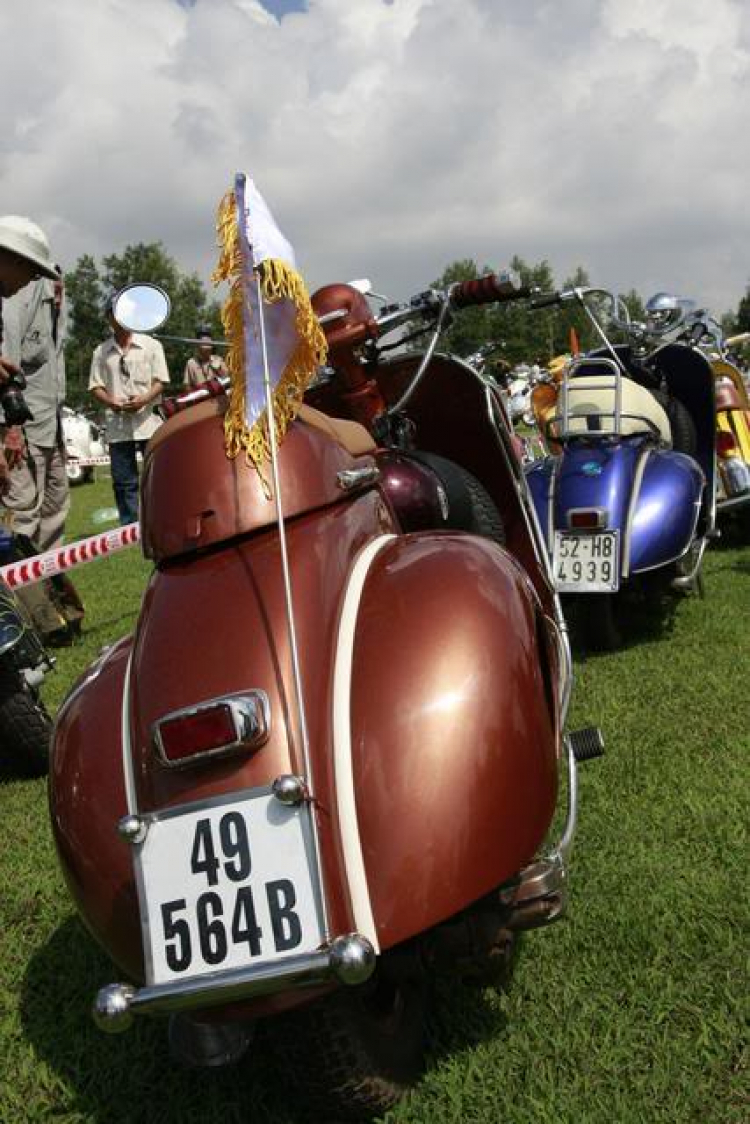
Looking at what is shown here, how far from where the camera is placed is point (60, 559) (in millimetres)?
5059

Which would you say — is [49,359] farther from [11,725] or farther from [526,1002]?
[526,1002]

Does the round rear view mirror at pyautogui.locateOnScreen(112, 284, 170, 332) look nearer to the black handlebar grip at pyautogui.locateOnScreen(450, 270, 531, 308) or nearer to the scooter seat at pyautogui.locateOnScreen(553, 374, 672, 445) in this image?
the black handlebar grip at pyautogui.locateOnScreen(450, 270, 531, 308)

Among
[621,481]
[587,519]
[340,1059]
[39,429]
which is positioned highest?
[39,429]

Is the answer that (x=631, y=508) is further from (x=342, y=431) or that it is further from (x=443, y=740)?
(x=443, y=740)

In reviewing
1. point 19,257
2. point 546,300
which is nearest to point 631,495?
point 546,300

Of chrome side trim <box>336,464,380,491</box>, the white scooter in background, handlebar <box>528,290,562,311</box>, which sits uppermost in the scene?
handlebar <box>528,290,562,311</box>

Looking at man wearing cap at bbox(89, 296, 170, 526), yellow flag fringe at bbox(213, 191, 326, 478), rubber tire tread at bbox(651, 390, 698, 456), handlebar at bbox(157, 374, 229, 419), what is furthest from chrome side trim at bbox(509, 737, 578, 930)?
man wearing cap at bbox(89, 296, 170, 526)

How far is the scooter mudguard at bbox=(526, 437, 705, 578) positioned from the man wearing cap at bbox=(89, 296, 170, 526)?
3.88 meters

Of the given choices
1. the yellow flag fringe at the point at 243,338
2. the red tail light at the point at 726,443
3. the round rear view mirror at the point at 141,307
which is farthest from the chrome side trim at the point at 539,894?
the red tail light at the point at 726,443

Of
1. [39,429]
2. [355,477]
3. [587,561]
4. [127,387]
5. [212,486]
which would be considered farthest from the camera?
[127,387]

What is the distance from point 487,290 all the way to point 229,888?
1967 mm

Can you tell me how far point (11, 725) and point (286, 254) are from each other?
2.13 metres

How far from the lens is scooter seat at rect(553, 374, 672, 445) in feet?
14.5

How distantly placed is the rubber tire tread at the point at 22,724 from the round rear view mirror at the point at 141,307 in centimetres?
135
